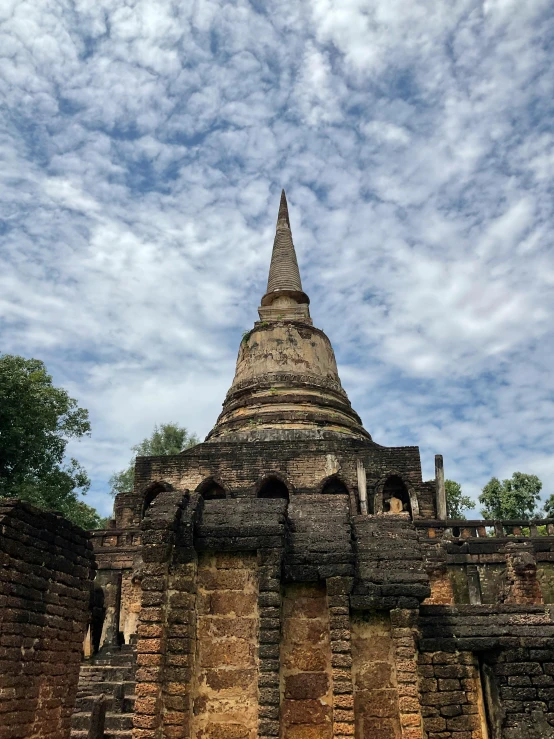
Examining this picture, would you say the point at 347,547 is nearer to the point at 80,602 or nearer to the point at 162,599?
the point at 162,599

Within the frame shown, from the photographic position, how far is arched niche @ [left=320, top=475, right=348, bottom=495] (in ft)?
63.9

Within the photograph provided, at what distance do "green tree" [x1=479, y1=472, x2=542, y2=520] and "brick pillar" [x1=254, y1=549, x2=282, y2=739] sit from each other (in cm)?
2927

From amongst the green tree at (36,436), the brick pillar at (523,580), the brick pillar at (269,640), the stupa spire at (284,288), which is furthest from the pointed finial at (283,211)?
the brick pillar at (269,640)

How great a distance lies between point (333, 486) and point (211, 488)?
3.89 m

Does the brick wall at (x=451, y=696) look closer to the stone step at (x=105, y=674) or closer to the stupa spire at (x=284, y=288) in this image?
the stone step at (x=105, y=674)

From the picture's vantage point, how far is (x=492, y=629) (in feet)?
20.3

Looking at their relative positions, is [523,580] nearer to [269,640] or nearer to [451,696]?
[451,696]

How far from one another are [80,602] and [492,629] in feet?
18.1

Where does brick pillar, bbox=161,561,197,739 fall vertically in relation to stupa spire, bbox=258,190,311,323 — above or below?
below

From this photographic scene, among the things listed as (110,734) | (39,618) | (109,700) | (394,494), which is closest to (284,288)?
(394,494)

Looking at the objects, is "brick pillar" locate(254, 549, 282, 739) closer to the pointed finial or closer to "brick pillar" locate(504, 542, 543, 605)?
"brick pillar" locate(504, 542, 543, 605)

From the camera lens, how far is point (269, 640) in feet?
18.9

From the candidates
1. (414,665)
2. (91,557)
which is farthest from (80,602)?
(414,665)

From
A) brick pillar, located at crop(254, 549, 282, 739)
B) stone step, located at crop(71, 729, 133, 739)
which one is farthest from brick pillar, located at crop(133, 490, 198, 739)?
stone step, located at crop(71, 729, 133, 739)
